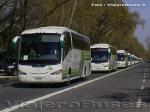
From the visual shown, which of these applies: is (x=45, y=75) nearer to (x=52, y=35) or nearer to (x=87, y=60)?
(x=52, y=35)

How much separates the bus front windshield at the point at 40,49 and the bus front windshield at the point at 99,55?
76.1 ft

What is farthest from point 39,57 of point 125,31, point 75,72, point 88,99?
point 125,31

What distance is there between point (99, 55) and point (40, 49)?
24.2 metres

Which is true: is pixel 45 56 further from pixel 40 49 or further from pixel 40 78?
pixel 40 78

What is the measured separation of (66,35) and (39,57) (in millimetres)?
2374

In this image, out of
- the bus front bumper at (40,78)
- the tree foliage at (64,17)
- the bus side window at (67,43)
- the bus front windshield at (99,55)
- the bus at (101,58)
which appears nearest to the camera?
the bus front bumper at (40,78)

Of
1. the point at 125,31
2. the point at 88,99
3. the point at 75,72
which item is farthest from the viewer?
the point at 125,31

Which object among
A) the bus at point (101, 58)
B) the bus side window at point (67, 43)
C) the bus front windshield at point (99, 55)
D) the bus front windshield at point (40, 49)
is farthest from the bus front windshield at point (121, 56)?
the bus front windshield at point (40, 49)

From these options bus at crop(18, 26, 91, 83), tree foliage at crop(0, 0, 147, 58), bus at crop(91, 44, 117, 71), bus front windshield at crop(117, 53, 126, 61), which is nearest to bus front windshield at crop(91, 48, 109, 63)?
bus at crop(91, 44, 117, 71)

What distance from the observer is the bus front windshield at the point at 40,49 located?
25.3 metres

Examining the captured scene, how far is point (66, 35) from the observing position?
27.0 meters

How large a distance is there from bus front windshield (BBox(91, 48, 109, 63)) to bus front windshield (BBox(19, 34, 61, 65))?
76.1 feet

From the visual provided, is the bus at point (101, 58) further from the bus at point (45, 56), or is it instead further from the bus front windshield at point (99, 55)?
the bus at point (45, 56)

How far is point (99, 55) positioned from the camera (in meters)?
49.5
